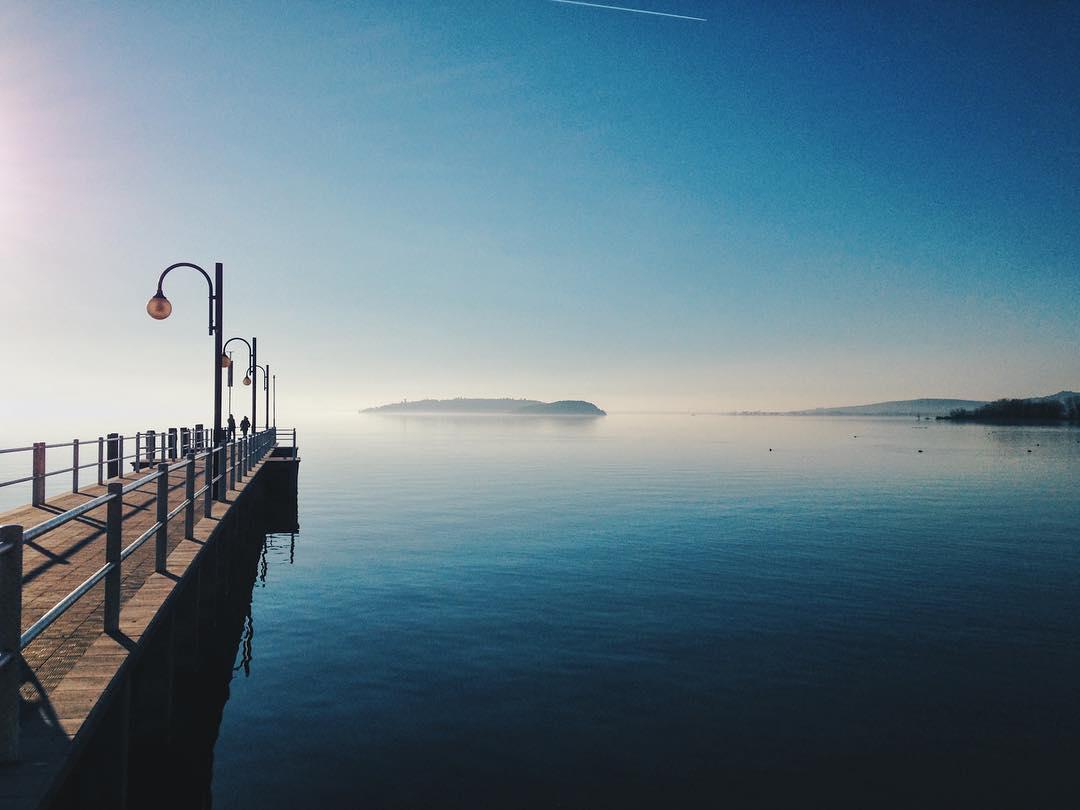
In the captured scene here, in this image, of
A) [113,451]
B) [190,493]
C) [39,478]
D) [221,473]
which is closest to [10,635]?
[190,493]

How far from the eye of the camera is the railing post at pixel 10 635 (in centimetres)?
447

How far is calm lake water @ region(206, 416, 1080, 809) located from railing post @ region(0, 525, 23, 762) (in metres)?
4.61

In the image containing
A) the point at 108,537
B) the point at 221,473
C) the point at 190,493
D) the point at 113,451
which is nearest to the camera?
the point at 108,537

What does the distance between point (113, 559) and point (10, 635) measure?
7.65 ft

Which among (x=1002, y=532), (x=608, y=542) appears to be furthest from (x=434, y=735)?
(x=1002, y=532)

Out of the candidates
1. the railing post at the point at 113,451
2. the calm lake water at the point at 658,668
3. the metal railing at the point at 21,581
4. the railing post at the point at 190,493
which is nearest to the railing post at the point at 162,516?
the metal railing at the point at 21,581

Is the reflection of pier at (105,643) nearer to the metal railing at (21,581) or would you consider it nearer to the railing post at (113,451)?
the metal railing at (21,581)

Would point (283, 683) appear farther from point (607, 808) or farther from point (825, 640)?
point (825, 640)

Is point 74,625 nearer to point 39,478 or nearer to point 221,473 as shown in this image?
point 39,478

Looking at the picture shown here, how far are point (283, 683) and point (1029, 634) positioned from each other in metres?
14.2

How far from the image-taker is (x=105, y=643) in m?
6.73

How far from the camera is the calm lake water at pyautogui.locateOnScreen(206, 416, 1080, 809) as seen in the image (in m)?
9.25

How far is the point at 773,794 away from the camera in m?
8.95

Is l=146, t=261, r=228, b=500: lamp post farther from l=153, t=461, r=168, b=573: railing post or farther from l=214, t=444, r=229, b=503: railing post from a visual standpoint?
l=153, t=461, r=168, b=573: railing post
